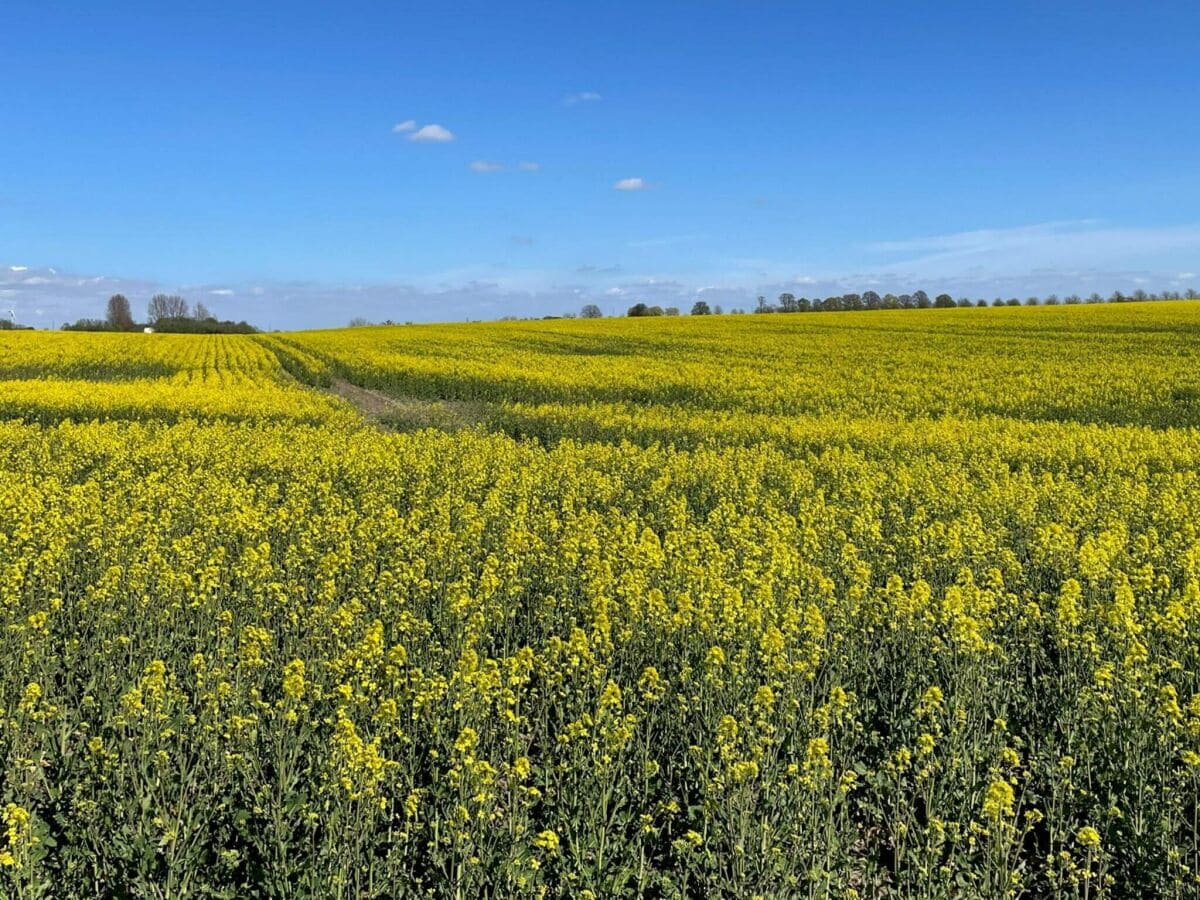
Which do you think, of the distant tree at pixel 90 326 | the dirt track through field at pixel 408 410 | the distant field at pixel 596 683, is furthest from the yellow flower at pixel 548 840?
the distant tree at pixel 90 326

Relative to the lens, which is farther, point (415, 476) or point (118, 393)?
point (118, 393)

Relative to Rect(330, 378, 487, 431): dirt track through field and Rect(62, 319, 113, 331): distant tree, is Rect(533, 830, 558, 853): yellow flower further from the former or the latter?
Rect(62, 319, 113, 331): distant tree

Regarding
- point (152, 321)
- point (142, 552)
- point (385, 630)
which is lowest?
point (385, 630)

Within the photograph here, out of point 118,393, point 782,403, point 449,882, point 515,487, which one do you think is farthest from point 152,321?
point 449,882

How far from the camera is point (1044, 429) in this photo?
18.8m

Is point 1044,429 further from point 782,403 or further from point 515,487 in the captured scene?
point 515,487

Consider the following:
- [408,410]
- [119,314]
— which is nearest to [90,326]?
[119,314]

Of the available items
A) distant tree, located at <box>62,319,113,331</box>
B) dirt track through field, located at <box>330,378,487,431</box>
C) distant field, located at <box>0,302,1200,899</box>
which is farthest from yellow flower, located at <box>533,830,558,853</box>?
distant tree, located at <box>62,319,113,331</box>

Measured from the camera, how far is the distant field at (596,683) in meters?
4.15

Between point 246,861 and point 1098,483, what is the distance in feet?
43.0

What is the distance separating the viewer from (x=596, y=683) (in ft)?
17.4

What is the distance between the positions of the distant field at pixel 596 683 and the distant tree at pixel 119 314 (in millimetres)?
110189

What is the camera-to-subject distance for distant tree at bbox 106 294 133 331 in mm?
108750

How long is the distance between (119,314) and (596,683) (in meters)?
135
